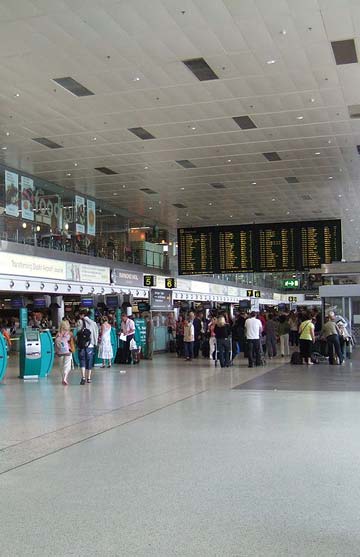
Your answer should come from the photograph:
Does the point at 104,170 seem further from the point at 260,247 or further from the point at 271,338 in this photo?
the point at 271,338

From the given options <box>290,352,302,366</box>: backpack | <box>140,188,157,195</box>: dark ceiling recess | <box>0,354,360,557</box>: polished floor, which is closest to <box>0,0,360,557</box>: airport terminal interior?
<box>0,354,360,557</box>: polished floor

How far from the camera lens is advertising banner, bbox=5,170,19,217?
806 inches

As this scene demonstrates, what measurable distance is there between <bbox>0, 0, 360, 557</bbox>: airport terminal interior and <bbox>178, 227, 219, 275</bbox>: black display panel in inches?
3.6

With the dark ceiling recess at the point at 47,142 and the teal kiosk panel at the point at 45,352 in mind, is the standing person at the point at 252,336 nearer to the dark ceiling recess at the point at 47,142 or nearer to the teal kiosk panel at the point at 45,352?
the teal kiosk panel at the point at 45,352

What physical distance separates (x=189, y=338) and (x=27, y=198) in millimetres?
7424

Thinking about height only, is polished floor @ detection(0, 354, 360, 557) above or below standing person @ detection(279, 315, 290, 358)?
below

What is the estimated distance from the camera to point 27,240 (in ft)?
70.8

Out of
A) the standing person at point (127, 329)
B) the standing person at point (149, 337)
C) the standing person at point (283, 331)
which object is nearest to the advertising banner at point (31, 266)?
the standing person at point (149, 337)

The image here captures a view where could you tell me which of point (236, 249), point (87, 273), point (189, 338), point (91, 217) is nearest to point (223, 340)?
point (189, 338)

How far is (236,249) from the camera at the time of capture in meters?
24.5

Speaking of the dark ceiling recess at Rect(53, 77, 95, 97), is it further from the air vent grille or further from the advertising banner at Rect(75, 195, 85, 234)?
the advertising banner at Rect(75, 195, 85, 234)

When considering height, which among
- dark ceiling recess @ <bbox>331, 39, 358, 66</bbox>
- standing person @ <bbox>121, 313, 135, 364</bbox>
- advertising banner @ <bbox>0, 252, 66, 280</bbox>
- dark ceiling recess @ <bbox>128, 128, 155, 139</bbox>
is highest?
dark ceiling recess @ <bbox>128, 128, 155, 139</bbox>

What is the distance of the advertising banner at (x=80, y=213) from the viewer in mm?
24516

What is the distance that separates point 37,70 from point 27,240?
1019cm
